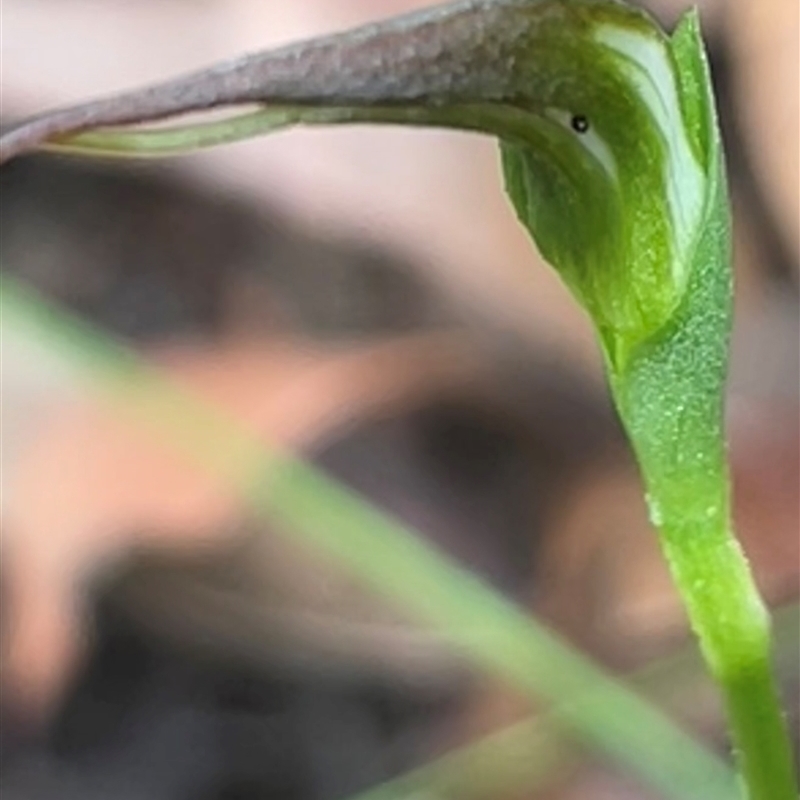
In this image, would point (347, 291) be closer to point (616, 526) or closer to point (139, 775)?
point (616, 526)

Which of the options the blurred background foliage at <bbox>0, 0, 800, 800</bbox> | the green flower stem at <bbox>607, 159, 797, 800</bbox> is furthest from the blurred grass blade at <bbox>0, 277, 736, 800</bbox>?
the green flower stem at <bbox>607, 159, 797, 800</bbox>

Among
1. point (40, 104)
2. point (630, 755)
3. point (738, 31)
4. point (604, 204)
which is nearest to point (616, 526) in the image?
point (630, 755)

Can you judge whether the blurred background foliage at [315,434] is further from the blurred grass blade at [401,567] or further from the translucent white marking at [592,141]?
the translucent white marking at [592,141]

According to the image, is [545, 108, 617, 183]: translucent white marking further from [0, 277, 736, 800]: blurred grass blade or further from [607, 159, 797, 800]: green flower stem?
[0, 277, 736, 800]: blurred grass blade

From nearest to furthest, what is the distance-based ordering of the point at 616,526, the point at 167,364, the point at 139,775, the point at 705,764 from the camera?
the point at 705,764 → the point at 139,775 → the point at 616,526 → the point at 167,364

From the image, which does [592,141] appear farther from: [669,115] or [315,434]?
[315,434]

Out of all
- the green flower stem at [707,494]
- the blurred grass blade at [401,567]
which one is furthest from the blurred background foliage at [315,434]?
the green flower stem at [707,494]
